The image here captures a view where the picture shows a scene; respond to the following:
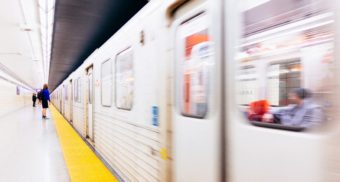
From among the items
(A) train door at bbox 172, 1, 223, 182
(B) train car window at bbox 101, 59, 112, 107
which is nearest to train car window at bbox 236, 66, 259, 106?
(A) train door at bbox 172, 1, 223, 182

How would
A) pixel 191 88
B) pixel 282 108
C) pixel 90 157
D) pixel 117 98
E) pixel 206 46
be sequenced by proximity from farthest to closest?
pixel 90 157 → pixel 117 98 → pixel 191 88 → pixel 206 46 → pixel 282 108

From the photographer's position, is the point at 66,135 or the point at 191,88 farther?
the point at 66,135

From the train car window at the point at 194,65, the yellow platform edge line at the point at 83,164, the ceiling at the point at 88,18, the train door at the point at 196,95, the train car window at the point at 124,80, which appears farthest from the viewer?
the ceiling at the point at 88,18

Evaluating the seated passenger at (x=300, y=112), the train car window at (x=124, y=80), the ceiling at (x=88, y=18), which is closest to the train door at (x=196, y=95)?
the seated passenger at (x=300, y=112)

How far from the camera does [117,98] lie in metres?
4.31

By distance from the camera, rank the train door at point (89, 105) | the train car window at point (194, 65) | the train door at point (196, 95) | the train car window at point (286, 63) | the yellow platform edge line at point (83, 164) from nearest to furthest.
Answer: the train car window at point (286, 63) → the train door at point (196, 95) → the train car window at point (194, 65) → the yellow platform edge line at point (83, 164) → the train door at point (89, 105)

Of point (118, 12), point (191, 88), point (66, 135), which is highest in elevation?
point (118, 12)

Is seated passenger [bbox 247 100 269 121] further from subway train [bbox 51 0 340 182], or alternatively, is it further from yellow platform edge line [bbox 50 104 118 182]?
yellow platform edge line [bbox 50 104 118 182]

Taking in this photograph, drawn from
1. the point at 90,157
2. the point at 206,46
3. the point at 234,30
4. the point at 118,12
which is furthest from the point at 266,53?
the point at 118,12

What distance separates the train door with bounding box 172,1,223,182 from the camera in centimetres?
185

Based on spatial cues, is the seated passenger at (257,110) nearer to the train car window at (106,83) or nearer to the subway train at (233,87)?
the subway train at (233,87)

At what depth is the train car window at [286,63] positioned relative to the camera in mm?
1234

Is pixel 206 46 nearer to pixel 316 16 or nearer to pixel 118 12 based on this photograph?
pixel 316 16

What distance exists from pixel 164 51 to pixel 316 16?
57.5 inches
